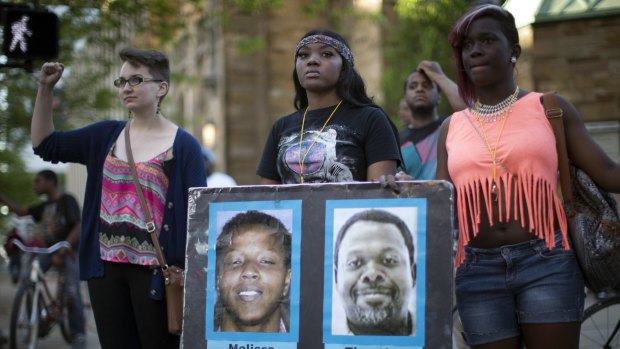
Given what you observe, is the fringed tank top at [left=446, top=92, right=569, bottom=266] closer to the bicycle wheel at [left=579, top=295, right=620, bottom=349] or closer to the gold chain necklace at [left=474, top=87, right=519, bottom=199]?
the gold chain necklace at [left=474, top=87, right=519, bottom=199]

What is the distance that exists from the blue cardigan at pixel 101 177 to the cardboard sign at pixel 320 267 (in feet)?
1.99

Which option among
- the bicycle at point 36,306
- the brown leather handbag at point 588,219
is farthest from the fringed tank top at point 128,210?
the bicycle at point 36,306

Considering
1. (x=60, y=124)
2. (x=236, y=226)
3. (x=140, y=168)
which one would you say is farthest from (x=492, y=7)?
(x=60, y=124)

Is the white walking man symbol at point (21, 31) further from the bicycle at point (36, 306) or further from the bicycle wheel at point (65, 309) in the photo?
the bicycle wheel at point (65, 309)

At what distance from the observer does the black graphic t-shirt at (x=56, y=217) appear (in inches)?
427

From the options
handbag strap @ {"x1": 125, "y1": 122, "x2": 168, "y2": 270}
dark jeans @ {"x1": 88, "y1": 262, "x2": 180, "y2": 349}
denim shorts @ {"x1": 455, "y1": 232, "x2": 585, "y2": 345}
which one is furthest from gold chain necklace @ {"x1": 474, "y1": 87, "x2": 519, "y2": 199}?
dark jeans @ {"x1": 88, "y1": 262, "x2": 180, "y2": 349}

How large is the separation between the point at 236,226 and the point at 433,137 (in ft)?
11.4

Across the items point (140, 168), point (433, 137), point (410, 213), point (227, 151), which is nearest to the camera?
point (410, 213)

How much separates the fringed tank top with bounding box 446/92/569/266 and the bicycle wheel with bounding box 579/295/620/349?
1700 mm

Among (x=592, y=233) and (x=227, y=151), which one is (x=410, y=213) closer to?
(x=592, y=233)

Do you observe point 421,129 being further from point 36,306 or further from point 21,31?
point 36,306

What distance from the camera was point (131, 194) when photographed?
482 centimetres

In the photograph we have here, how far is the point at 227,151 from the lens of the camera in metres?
29.0

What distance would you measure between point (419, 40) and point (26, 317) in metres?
8.25
